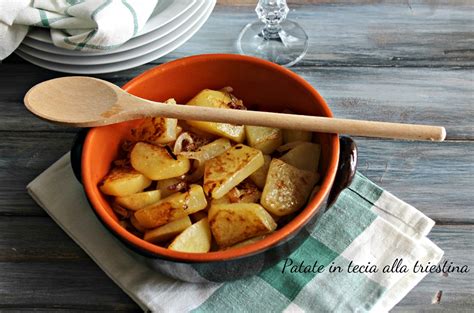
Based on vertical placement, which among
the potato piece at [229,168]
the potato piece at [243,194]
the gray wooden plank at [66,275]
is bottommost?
the gray wooden plank at [66,275]

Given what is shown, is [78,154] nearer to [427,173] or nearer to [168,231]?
[168,231]

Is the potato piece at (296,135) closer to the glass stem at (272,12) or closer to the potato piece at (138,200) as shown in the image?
the potato piece at (138,200)

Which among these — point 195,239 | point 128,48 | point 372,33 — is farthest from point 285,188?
point 372,33

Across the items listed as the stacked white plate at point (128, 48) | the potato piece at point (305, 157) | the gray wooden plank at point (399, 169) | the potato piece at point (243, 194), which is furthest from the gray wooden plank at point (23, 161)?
the potato piece at point (305, 157)

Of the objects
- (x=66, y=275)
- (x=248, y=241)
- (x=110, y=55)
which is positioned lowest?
(x=66, y=275)

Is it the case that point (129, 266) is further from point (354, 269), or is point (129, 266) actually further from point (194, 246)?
point (354, 269)

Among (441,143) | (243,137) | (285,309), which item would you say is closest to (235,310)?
(285,309)
